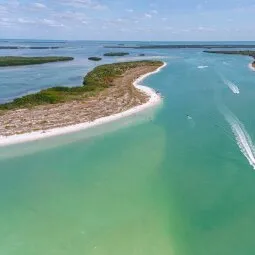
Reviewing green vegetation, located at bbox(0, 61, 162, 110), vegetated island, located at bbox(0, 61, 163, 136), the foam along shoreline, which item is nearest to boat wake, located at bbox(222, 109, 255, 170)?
the foam along shoreline

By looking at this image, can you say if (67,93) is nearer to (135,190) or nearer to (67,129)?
(67,129)

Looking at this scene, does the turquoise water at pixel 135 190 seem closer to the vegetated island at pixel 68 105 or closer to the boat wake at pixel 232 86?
the vegetated island at pixel 68 105

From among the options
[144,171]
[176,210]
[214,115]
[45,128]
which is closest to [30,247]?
[176,210]

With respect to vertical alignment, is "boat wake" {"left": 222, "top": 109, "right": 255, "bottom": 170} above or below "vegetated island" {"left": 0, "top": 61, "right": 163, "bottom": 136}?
above

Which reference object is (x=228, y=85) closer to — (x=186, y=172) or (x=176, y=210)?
(x=186, y=172)

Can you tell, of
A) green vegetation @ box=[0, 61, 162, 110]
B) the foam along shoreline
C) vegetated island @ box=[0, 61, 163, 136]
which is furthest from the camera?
green vegetation @ box=[0, 61, 162, 110]

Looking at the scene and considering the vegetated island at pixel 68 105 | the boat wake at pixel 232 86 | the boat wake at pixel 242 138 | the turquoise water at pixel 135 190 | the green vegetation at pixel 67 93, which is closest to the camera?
the turquoise water at pixel 135 190

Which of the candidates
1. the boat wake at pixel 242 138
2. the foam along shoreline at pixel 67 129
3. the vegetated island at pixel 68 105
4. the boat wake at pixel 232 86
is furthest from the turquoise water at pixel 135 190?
the boat wake at pixel 232 86

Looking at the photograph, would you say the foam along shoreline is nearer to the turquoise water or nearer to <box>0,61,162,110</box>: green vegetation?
the turquoise water
